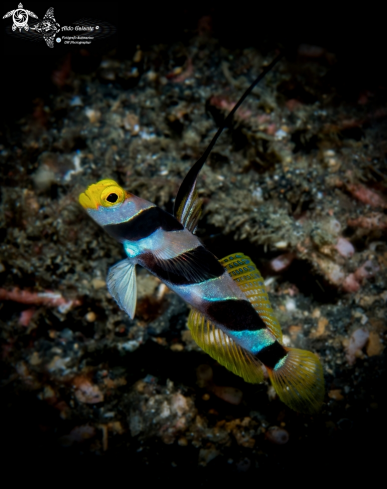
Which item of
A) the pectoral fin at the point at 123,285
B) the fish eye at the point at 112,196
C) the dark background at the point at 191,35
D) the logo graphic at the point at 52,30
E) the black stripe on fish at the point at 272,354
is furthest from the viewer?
the logo graphic at the point at 52,30

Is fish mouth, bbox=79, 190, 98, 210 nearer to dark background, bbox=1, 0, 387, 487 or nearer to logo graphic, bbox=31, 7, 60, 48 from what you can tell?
dark background, bbox=1, 0, 387, 487

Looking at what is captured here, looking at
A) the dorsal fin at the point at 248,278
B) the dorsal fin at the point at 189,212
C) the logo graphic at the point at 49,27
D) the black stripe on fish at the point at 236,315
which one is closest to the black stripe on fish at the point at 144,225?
the dorsal fin at the point at 189,212

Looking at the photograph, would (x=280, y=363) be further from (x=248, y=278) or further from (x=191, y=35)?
(x=191, y=35)

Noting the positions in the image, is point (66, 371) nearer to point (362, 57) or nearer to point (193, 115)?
point (193, 115)

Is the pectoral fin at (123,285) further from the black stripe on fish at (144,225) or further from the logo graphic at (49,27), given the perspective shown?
the logo graphic at (49,27)

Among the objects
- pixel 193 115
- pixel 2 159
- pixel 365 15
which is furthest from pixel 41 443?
pixel 365 15

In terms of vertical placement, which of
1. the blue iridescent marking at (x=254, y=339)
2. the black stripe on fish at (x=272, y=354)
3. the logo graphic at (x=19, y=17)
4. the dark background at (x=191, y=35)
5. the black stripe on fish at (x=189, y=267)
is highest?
the logo graphic at (x=19, y=17)

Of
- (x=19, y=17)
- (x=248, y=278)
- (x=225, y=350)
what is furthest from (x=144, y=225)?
(x=19, y=17)
